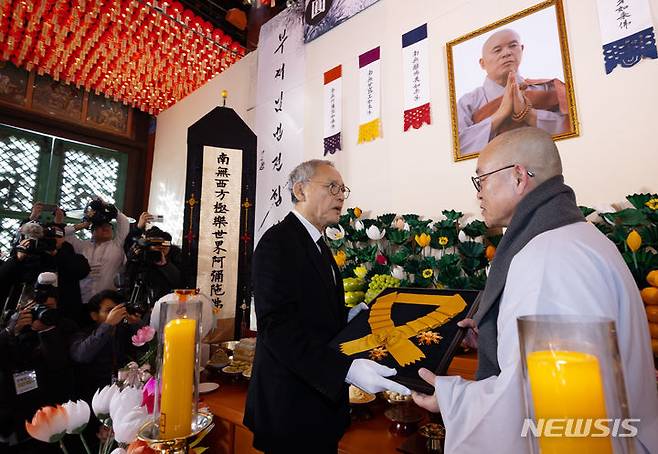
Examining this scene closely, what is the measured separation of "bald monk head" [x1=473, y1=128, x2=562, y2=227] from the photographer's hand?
198cm

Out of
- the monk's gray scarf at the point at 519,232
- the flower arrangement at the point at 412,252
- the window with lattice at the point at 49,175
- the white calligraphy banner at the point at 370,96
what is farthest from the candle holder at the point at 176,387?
the window with lattice at the point at 49,175

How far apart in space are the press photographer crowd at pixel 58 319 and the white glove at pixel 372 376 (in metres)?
0.97

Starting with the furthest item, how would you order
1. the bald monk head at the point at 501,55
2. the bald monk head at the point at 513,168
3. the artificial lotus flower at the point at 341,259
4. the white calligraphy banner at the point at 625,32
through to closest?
1. the artificial lotus flower at the point at 341,259
2. the bald monk head at the point at 501,55
3. the white calligraphy banner at the point at 625,32
4. the bald monk head at the point at 513,168

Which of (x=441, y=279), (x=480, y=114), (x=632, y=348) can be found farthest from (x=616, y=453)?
(x=480, y=114)

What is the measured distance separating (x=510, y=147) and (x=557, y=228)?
273 millimetres

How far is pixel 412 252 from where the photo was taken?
2.30 meters

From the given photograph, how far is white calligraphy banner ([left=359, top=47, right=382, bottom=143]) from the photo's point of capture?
109 inches

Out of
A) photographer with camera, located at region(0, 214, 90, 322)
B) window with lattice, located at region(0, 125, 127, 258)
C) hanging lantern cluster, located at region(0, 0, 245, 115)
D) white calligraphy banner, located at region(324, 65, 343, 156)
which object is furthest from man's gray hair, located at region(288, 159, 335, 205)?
window with lattice, located at region(0, 125, 127, 258)

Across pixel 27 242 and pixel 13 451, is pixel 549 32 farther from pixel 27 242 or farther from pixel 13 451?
pixel 13 451

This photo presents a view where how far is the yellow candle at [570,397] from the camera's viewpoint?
322 mm

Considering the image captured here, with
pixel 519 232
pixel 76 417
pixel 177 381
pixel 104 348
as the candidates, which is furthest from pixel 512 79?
pixel 104 348

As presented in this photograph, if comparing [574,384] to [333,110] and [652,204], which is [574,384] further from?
[333,110]

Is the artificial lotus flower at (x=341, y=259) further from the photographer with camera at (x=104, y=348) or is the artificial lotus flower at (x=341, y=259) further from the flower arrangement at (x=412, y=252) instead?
the photographer with camera at (x=104, y=348)

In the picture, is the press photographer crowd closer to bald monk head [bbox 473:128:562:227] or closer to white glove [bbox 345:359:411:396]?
white glove [bbox 345:359:411:396]
